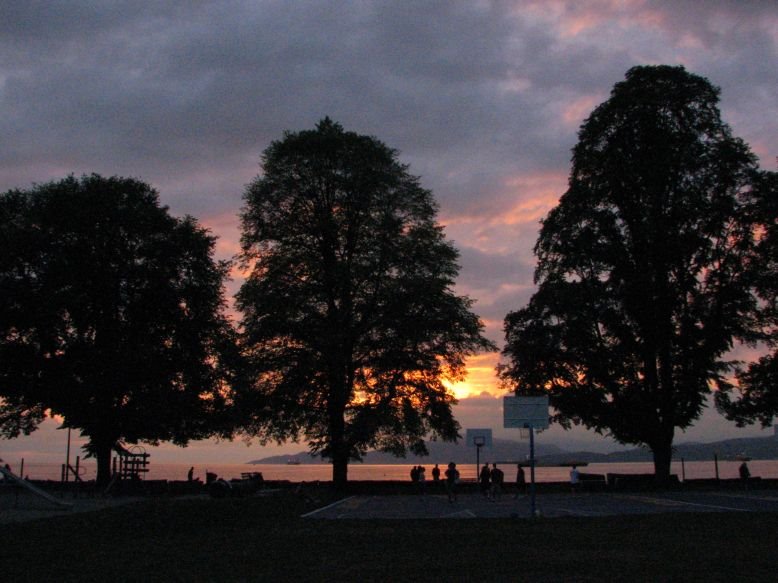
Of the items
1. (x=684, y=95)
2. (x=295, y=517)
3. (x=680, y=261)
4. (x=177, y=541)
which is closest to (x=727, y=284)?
(x=680, y=261)

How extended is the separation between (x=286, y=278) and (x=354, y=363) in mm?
5824

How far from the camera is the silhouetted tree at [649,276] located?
142ft

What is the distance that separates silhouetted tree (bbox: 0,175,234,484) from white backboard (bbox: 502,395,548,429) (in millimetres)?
21759

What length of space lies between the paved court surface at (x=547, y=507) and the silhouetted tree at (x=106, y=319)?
44.8ft

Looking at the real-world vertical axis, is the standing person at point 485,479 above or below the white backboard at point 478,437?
below

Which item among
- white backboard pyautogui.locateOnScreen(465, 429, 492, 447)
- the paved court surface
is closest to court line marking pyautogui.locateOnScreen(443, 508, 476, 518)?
the paved court surface

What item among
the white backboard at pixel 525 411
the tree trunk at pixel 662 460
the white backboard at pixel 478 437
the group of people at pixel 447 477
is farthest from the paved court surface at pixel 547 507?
the tree trunk at pixel 662 460

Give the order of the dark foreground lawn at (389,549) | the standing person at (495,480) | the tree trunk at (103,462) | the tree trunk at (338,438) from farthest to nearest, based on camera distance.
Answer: the tree trunk at (103,462), the tree trunk at (338,438), the standing person at (495,480), the dark foreground lawn at (389,549)

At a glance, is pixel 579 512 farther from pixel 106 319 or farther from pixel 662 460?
pixel 106 319

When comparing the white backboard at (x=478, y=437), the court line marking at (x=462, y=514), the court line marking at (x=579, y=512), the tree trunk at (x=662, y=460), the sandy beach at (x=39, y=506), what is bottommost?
the sandy beach at (x=39, y=506)

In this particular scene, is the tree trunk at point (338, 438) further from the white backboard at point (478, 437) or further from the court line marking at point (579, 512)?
the court line marking at point (579, 512)

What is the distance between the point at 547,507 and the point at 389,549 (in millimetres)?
14878

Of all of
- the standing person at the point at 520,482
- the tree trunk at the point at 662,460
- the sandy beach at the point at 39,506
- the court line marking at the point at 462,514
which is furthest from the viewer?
the tree trunk at the point at 662,460

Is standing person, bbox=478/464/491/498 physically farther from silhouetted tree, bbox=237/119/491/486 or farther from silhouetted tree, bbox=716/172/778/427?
silhouetted tree, bbox=716/172/778/427
